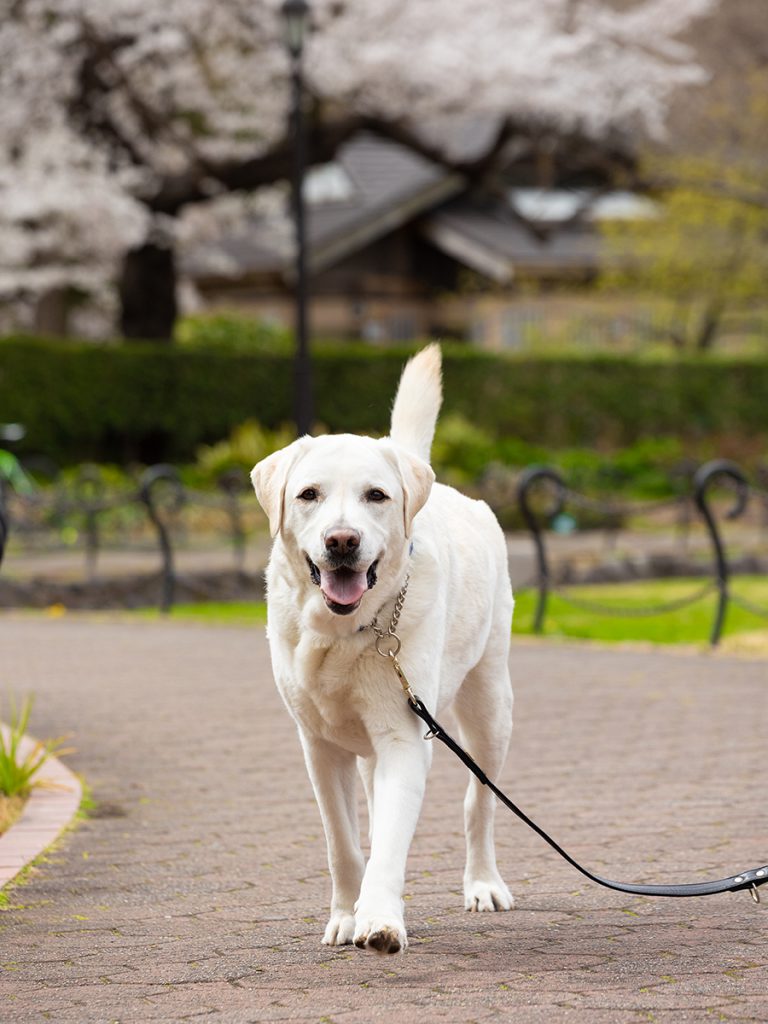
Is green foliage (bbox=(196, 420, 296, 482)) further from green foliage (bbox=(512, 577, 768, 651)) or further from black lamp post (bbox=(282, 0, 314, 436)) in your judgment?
green foliage (bbox=(512, 577, 768, 651))

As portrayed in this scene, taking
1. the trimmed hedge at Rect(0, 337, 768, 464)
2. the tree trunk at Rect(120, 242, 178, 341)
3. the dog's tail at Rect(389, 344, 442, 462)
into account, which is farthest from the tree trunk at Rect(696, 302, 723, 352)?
the dog's tail at Rect(389, 344, 442, 462)

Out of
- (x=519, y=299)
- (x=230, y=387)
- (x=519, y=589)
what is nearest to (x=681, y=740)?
(x=519, y=589)

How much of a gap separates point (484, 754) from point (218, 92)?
75.0 ft

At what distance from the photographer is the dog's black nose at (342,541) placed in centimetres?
421

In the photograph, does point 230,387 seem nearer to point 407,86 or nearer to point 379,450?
point 407,86

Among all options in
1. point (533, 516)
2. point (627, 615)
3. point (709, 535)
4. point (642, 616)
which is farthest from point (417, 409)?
point (642, 616)

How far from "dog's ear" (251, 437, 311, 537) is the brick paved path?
116 cm

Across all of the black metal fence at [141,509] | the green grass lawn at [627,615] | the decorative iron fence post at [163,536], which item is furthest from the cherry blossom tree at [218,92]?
the green grass lawn at [627,615]

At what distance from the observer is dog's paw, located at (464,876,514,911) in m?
5.06

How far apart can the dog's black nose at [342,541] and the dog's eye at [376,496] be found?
0.53 feet

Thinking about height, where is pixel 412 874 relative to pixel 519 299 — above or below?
above

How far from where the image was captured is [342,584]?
14.1 ft

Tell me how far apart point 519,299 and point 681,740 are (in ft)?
91.2

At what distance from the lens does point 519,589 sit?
1342cm
